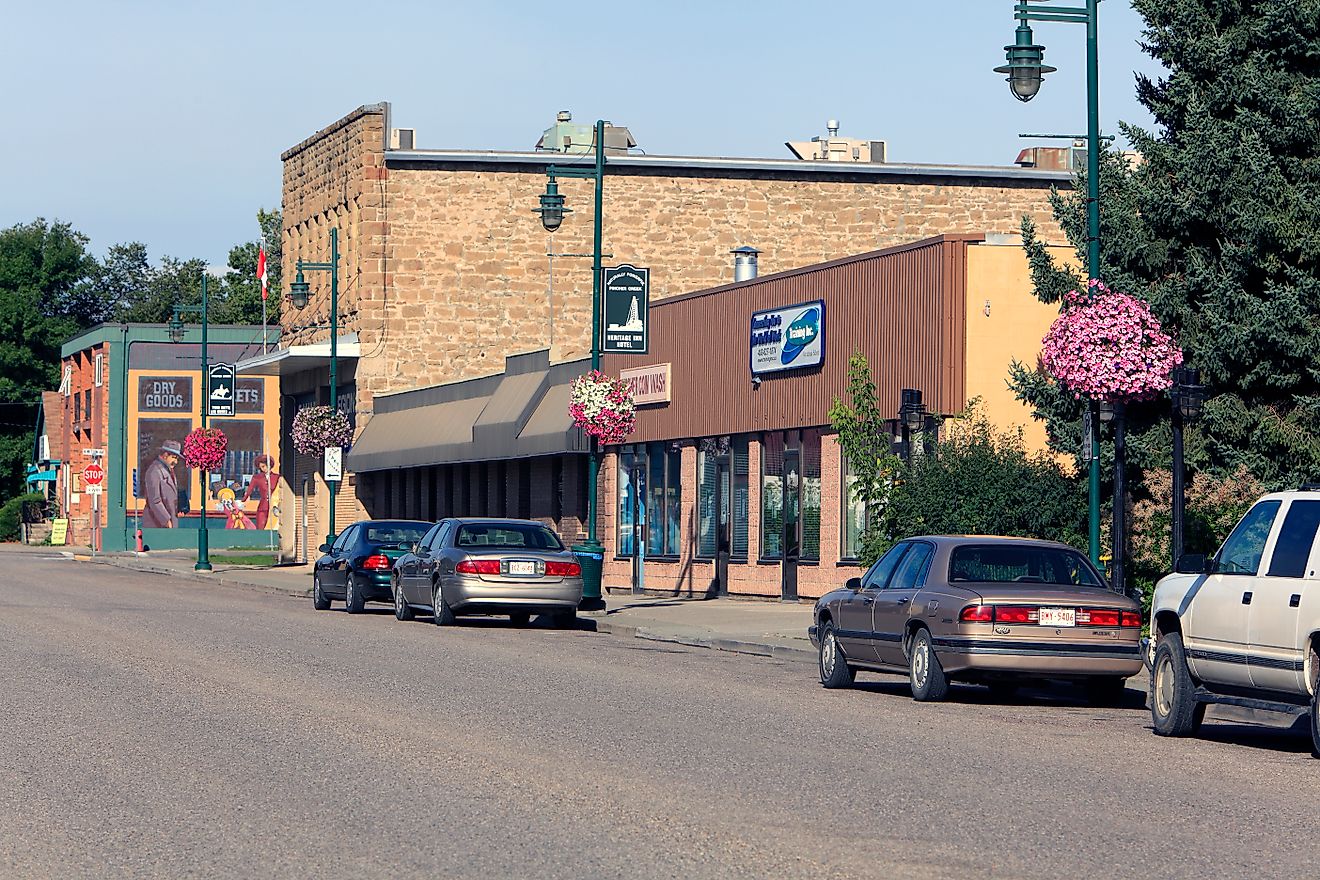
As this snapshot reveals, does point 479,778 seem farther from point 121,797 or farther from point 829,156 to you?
point 829,156

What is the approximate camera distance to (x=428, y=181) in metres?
56.7

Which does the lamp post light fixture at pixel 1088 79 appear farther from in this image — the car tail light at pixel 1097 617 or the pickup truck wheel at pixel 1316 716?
the pickup truck wheel at pixel 1316 716

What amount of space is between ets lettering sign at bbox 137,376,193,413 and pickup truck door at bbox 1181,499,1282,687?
3198 inches

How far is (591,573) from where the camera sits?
3284 centimetres

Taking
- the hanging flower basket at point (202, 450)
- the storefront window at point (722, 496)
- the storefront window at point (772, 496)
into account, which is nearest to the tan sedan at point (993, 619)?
the storefront window at point (772, 496)

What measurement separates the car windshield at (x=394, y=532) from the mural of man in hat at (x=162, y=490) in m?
59.4

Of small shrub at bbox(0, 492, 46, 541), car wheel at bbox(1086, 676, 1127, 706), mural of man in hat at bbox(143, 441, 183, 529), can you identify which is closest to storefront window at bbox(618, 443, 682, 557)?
car wheel at bbox(1086, 676, 1127, 706)

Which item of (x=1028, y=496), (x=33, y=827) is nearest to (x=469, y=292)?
(x=1028, y=496)

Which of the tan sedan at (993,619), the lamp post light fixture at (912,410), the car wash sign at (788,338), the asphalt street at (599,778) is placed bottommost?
the asphalt street at (599,778)

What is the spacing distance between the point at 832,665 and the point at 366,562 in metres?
15.1

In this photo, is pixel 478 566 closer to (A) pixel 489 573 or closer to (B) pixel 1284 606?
(A) pixel 489 573

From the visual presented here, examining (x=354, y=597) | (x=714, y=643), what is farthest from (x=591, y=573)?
(x=714, y=643)

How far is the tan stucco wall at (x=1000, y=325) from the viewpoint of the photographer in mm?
32031

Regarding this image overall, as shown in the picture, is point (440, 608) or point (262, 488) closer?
point (440, 608)
